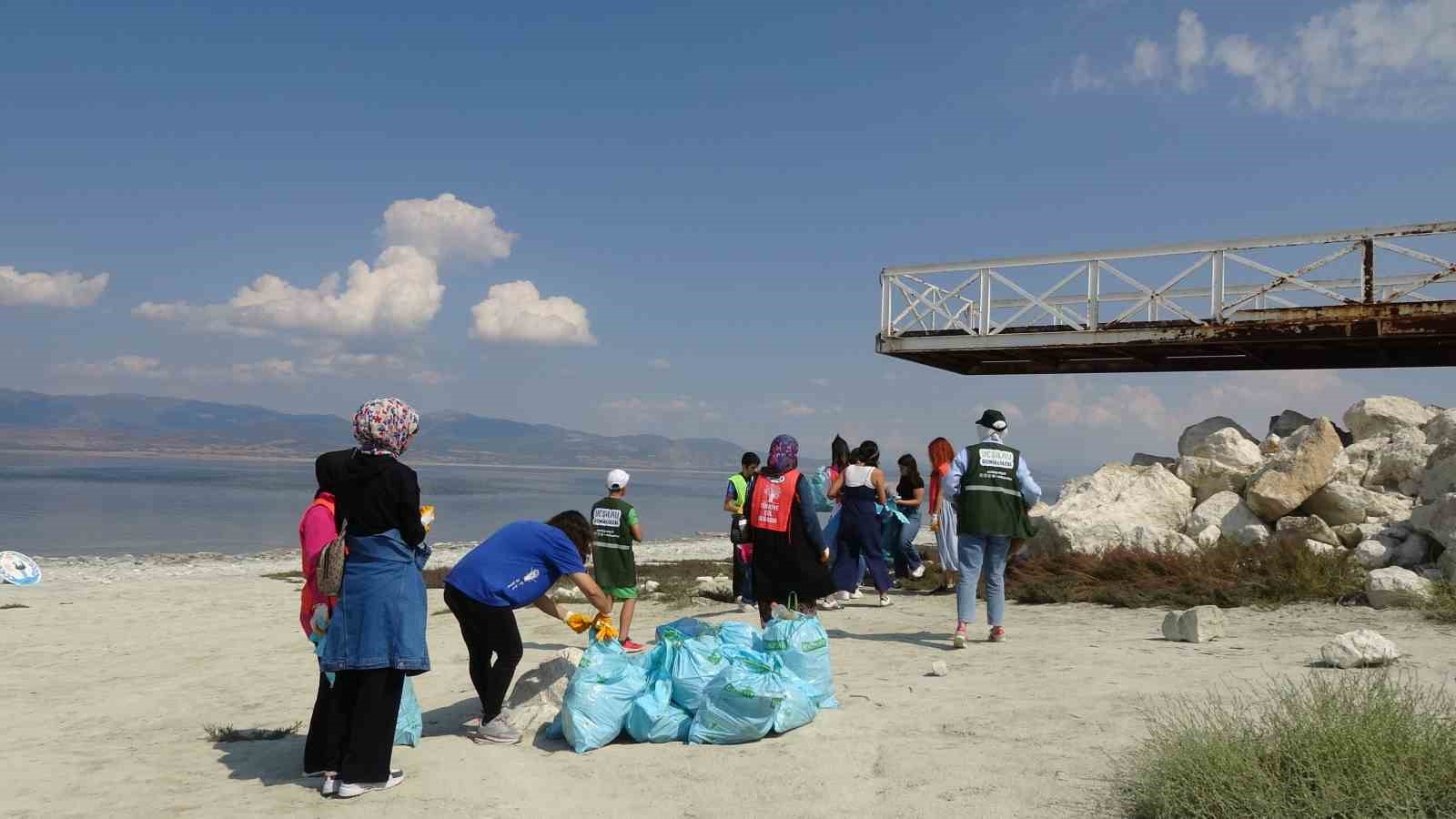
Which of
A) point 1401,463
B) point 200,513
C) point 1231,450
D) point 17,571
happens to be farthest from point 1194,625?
point 200,513

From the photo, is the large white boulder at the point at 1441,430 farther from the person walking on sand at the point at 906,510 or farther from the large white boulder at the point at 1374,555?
the person walking on sand at the point at 906,510

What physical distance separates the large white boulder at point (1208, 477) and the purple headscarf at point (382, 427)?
10.6 meters

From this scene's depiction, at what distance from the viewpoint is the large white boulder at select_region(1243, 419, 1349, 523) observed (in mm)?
10703

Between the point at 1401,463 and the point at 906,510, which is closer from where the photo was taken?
the point at 1401,463

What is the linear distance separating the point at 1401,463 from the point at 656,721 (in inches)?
383

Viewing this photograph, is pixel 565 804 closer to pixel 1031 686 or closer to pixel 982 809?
pixel 982 809

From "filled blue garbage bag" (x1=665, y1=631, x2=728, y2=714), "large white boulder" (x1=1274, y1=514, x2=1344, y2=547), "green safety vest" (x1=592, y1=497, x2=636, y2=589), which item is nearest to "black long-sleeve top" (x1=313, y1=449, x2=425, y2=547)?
"filled blue garbage bag" (x1=665, y1=631, x2=728, y2=714)

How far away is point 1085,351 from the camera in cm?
1452

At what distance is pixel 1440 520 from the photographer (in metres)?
8.81

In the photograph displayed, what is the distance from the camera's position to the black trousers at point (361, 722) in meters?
4.61

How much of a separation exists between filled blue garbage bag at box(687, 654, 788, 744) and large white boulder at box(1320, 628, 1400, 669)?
3.54 m

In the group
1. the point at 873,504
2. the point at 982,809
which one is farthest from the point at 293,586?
the point at 982,809

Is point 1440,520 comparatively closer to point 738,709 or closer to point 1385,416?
point 1385,416

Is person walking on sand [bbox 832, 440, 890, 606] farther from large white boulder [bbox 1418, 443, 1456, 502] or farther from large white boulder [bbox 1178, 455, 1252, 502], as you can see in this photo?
large white boulder [bbox 1418, 443, 1456, 502]
